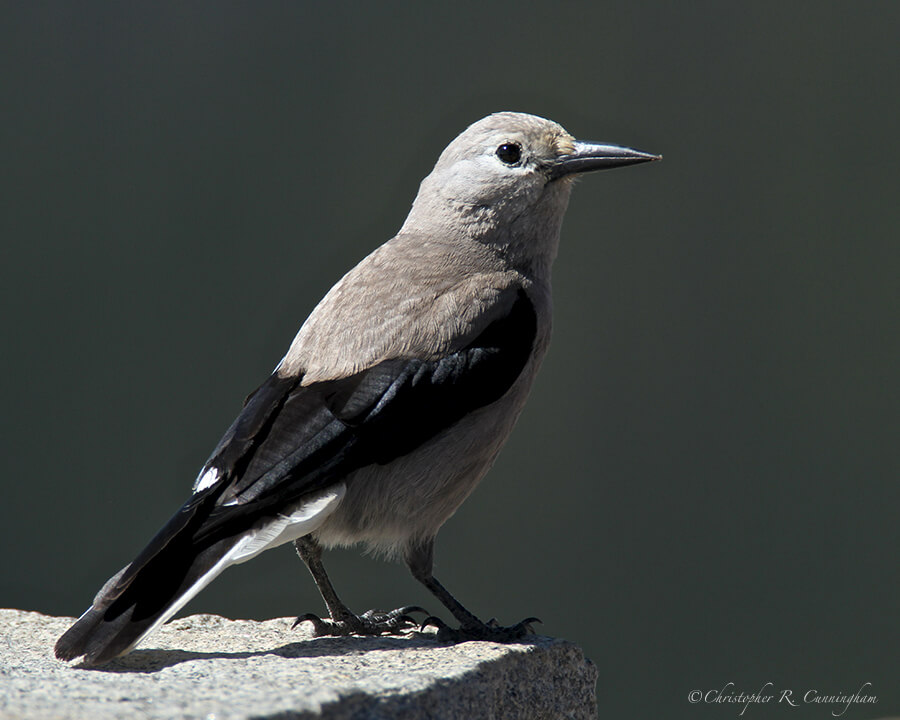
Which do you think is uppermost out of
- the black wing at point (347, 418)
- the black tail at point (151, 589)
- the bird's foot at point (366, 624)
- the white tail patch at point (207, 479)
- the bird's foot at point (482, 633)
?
the black wing at point (347, 418)

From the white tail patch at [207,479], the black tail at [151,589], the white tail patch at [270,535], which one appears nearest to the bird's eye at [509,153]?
the white tail patch at [270,535]

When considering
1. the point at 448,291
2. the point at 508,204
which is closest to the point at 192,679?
the point at 448,291

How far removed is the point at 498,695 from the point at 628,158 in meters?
1.53

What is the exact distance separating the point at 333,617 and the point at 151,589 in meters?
0.69

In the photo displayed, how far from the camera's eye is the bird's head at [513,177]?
284 cm

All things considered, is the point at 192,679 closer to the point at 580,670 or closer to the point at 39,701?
the point at 39,701

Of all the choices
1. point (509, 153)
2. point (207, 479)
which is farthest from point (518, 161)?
point (207, 479)

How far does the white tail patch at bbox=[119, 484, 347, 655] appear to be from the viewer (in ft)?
6.88

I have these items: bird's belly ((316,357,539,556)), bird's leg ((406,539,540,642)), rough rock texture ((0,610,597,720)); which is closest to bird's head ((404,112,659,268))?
bird's belly ((316,357,539,556))

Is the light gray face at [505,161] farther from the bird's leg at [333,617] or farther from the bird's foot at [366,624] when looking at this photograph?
the bird's foot at [366,624]

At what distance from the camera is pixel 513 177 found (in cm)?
286

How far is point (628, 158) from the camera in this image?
290 cm

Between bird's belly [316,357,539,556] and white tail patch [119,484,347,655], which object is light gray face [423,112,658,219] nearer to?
bird's belly [316,357,539,556]

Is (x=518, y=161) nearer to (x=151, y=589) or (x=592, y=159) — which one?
(x=592, y=159)
